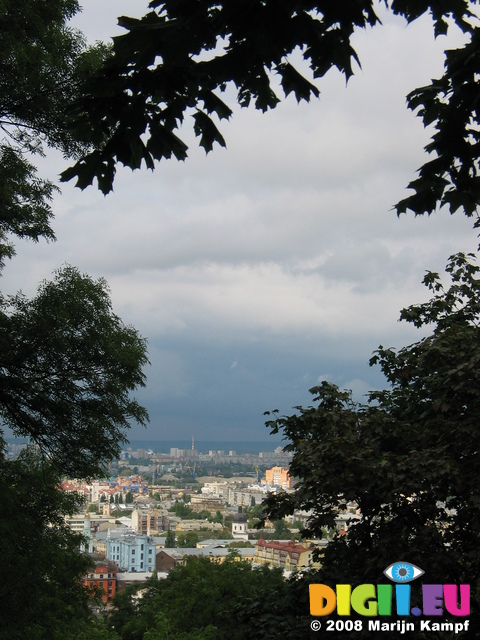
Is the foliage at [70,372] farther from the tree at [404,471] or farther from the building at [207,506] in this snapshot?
the building at [207,506]

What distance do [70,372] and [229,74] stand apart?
18.4 ft

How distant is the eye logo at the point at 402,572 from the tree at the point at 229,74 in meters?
4.17

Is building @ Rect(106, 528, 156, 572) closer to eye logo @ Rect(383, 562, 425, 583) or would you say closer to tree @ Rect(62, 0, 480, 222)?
eye logo @ Rect(383, 562, 425, 583)

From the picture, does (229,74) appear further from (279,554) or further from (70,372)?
(279,554)

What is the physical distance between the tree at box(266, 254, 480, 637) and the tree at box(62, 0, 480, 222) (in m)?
3.70

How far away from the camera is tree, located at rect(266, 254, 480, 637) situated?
6.62m

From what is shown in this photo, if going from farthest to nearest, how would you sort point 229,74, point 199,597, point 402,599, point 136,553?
point 136,553 < point 199,597 < point 402,599 < point 229,74

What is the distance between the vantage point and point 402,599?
257 inches

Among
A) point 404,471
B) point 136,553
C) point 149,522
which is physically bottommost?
point 136,553

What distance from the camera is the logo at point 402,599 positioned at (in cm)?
654

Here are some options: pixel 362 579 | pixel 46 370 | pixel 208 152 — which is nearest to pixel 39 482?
pixel 46 370

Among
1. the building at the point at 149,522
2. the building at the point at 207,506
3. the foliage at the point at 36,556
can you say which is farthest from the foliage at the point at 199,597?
the building at the point at 207,506

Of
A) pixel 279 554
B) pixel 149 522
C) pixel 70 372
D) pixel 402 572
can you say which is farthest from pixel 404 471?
pixel 149 522

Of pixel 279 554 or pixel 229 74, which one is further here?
pixel 279 554
